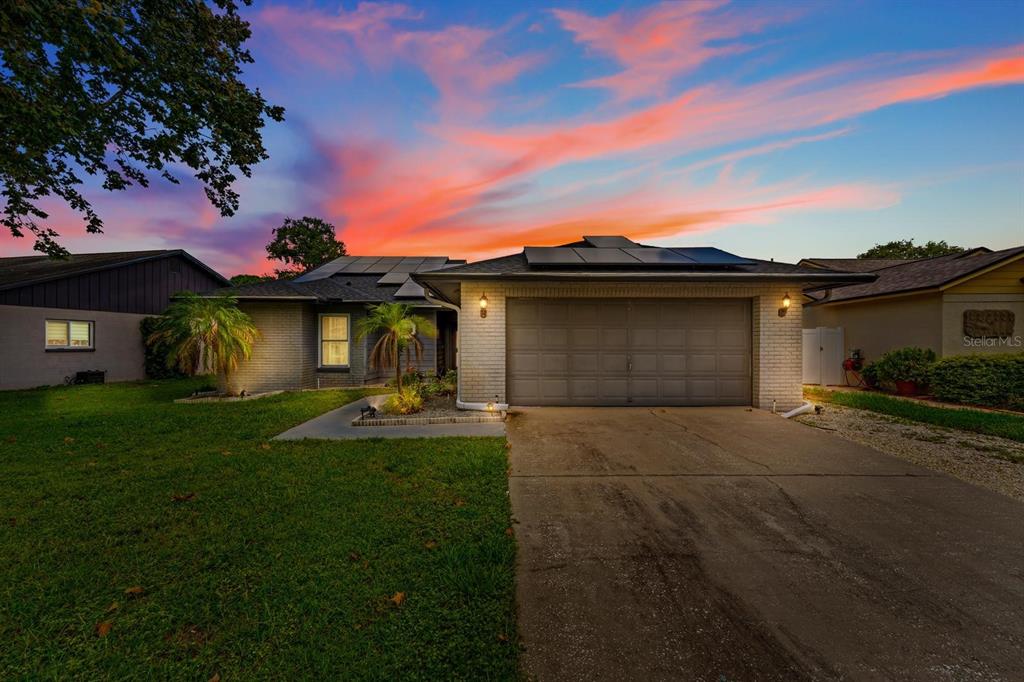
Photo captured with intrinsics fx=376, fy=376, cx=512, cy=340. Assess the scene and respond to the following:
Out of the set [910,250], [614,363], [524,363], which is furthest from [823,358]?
[910,250]

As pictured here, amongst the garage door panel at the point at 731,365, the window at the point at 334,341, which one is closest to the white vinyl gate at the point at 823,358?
the garage door panel at the point at 731,365

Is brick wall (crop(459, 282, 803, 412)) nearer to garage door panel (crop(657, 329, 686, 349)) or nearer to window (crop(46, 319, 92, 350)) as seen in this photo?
garage door panel (crop(657, 329, 686, 349))

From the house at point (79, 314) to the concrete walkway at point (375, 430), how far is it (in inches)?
436

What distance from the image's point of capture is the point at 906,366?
34.7 ft

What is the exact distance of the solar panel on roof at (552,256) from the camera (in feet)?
28.1

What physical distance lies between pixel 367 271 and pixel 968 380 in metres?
19.6

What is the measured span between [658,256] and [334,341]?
10.4m

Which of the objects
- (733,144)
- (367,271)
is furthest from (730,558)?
(367,271)

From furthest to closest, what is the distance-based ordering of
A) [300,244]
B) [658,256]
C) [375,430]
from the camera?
1. [300,244]
2. [658,256]
3. [375,430]

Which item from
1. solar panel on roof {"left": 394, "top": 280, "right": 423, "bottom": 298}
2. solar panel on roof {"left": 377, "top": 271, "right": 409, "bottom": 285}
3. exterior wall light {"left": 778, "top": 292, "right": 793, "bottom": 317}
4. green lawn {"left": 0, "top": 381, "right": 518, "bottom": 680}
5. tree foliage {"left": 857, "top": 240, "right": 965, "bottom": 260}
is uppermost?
tree foliage {"left": 857, "top": 240, "right": 965, "bottom": 260}

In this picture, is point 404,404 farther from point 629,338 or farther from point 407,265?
point 407,265

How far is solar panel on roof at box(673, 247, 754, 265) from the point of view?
8.82m

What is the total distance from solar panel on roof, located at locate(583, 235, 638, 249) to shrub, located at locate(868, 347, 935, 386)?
27.0ft

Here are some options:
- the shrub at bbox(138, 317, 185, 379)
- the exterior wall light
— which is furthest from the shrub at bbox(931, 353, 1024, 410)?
the shrub at bbox(138, 317, 185, 379)
